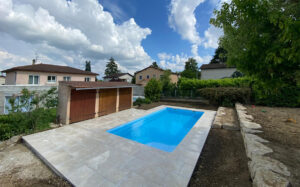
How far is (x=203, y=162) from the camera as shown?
136 inches

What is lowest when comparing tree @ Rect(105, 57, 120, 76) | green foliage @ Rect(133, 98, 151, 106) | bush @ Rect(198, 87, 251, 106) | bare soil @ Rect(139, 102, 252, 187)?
bare soil @ Rect(139, 102, 252, 187)

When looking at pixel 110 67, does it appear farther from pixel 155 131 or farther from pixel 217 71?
pixel 155 131

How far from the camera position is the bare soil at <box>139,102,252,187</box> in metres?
2.62

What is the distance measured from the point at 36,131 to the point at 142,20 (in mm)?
13185

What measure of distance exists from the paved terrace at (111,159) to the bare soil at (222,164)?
0.69ft

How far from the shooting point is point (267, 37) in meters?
2.14

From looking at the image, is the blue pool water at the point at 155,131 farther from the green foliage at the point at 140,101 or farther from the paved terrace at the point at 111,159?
the green foliage at the point at 140,101

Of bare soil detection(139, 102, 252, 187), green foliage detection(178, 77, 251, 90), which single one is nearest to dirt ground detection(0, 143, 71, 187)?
bare soil detection(139, 102, 252, 187)

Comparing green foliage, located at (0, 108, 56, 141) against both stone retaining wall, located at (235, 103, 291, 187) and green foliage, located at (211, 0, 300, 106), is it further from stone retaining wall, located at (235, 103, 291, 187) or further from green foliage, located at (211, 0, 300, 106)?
green foliage, located at (211, 0, 300, 106)

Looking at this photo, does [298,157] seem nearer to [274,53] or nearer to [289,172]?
[289,172]

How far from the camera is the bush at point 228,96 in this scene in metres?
10.9

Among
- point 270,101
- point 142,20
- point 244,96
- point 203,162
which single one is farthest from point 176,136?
point 142,20

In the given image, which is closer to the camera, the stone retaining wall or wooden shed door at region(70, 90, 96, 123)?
the stone retaining wall

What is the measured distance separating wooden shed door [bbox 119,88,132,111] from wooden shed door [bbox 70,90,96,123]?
2.58m
